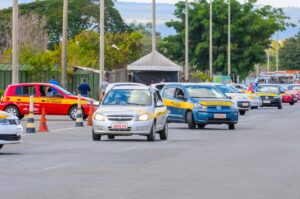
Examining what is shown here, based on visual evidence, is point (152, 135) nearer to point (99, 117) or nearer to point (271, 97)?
point (99, 117)

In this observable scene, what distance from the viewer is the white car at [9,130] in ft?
76.4

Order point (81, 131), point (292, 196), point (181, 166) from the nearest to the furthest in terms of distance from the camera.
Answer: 1. point (292, 196)
2. point (181, 166)
3. point (81, 131)

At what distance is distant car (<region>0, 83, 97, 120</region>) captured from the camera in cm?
4422

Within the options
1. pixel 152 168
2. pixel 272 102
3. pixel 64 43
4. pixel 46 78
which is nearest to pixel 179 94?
pixel 152 168

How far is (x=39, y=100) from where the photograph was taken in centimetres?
4456

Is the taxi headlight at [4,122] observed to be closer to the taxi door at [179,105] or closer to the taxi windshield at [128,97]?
the taxi windshield at [128,97]

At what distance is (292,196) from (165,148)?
11.3 meters

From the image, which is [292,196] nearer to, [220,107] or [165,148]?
[165,148]

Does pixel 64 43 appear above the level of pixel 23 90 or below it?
above

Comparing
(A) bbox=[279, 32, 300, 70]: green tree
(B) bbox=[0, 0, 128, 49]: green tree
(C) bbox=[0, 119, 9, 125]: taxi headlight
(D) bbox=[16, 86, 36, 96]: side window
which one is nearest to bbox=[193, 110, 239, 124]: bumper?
(D) bbox=[16, 86, 36, 96]: side window

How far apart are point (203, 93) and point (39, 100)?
824cm

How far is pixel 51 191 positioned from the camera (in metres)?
15.5

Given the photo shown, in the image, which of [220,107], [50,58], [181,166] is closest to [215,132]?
[220,107]

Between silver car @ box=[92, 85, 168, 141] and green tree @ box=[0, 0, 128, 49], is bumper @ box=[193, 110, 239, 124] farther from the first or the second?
green tree @ box=[0, 0, 128, 49]
